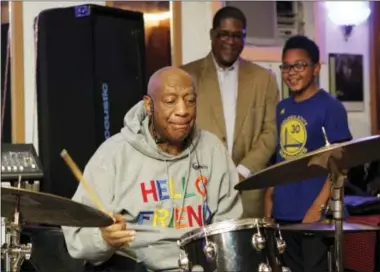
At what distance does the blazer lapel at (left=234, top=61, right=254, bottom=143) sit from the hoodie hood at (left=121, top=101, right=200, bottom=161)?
72 centimetres

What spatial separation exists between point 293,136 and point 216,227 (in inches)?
36.8

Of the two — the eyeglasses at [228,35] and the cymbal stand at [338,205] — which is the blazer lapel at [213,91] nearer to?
the eyeglasses at [228,35]

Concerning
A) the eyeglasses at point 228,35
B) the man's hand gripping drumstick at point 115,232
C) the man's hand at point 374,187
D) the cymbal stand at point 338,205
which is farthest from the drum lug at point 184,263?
the man's hand at point 374,187

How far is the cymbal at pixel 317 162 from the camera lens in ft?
6.29

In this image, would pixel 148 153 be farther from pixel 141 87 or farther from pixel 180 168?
pixel 141 87

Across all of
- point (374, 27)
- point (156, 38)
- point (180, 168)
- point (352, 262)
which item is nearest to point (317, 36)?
point (374, 27)

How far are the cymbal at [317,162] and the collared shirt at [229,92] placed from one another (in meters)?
0.92

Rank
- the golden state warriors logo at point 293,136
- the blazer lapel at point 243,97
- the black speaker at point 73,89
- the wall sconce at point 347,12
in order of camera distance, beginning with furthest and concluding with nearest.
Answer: the wall sconce at point 347,12
the blazer lapel at point 243,97
the black speaker at point 73,89
the golden state warriors logo at point 293,136

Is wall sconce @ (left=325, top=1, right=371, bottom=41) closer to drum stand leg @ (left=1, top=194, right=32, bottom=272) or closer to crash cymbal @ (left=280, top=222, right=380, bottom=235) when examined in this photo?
crash cymbal @ (left=280, top=222, right=380, bottom=235)

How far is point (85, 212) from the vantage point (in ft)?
5.93

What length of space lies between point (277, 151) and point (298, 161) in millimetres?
896

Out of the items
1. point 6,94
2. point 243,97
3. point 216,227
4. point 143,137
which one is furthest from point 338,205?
point 6,94

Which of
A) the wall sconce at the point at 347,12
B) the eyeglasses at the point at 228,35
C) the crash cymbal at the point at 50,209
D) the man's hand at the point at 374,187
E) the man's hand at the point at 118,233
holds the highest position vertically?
the wall sconce at the point at 347,12

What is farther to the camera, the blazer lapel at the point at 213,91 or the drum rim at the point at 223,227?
the blazer lapel at the point at 213,91
